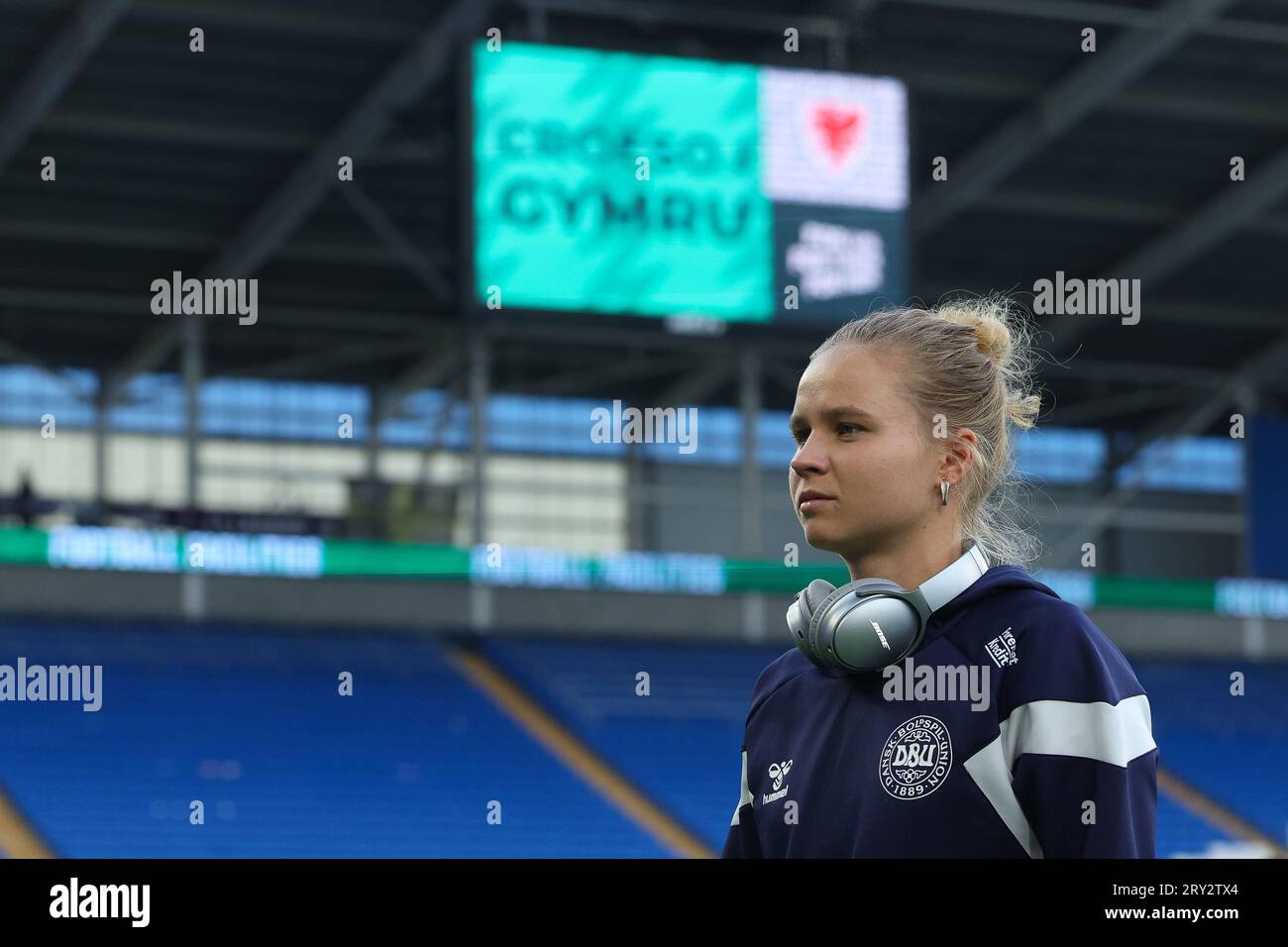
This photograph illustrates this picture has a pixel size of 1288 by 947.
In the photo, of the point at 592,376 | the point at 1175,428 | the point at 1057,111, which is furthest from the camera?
the point at 1175,428

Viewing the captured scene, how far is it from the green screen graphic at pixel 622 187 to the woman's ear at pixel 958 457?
14.8m

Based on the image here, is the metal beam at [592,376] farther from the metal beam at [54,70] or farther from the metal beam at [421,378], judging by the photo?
the metal beam at [54,70]

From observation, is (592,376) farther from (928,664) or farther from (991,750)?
(991,750)

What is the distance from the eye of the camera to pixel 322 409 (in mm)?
24938

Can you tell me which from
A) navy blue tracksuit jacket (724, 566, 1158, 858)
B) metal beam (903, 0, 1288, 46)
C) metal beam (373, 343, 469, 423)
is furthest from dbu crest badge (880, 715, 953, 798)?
metal beam (373, 343, 469, 423)

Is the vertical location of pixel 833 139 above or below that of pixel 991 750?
above

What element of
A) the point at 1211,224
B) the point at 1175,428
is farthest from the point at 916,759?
the point at 1175,428

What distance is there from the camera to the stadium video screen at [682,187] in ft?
57.2

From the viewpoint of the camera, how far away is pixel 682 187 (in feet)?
59.0

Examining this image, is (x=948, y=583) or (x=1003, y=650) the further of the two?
(x=948, y=583)

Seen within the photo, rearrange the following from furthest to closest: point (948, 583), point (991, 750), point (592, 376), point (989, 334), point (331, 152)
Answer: point (592, 376), point (331, 152), point (989, 334), point (948, 583), point (991, 750)

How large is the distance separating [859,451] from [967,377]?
20cm

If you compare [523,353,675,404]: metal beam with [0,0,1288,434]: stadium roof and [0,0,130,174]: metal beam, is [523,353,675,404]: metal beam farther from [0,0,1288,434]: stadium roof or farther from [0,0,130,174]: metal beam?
[0,0,130,174]: metal beam

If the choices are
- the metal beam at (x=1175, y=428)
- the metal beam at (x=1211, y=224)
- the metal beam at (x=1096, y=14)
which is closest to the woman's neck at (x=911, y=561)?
the metal beam at (x=1096, y=14)
